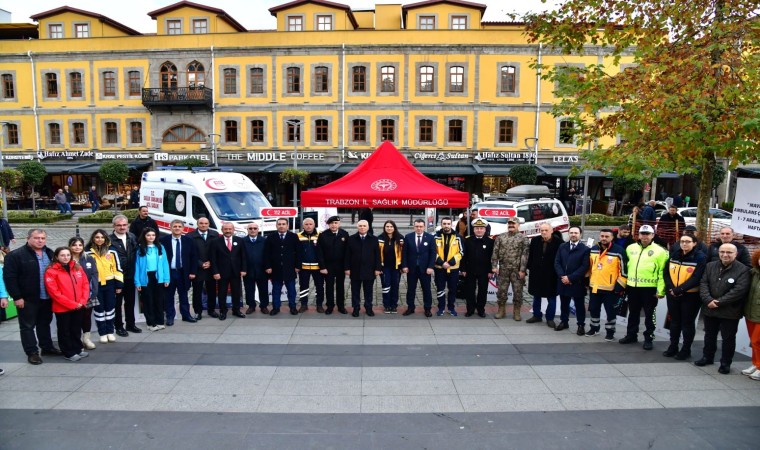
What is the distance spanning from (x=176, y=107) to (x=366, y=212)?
23.0 m

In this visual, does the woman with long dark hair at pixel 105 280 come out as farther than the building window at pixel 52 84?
No

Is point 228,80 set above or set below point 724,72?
above

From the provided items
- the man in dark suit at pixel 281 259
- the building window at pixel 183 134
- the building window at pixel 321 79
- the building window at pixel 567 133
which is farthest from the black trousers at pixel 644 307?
the building window at pixel 183 134

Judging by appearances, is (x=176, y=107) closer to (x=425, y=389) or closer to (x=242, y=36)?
(x=242, y=36)

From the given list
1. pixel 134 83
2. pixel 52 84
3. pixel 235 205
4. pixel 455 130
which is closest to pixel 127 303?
pixel 235 205

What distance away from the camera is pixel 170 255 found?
331 inches

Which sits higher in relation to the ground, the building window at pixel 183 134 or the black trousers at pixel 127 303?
the building window at pixel 183 134

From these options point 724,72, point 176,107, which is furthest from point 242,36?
point 724,72

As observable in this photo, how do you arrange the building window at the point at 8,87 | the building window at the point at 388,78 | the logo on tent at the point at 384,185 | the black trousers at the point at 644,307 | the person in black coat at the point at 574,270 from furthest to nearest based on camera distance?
the building window at the point at 8,87 → the building window at the point at 388,78 → the logo on tent at the point at 384,185 → the person in black coat at the point at 574,270 → the black trousers at the point at 644,307

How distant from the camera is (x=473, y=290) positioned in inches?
371

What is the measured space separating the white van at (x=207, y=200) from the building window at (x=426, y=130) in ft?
60.4

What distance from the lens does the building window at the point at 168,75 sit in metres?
32.6

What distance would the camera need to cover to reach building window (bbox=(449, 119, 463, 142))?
3150cm

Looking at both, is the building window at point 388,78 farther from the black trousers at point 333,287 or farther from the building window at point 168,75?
the black trousers at point 333,287
